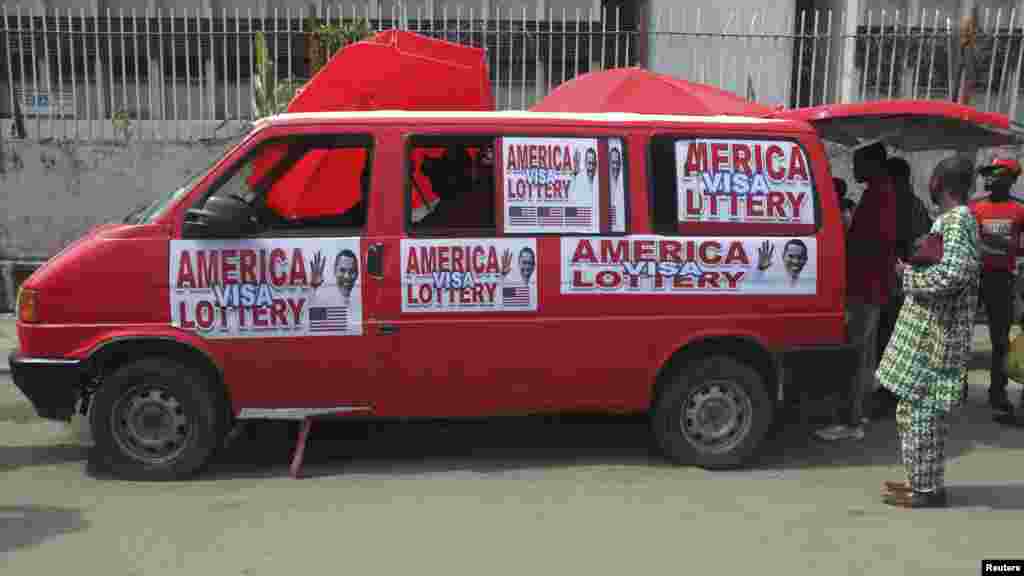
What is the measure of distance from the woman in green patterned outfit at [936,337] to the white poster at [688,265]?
0.64m

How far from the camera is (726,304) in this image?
5.27 meters

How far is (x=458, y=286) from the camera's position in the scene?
5070mm

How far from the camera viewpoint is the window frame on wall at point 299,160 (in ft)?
16.4

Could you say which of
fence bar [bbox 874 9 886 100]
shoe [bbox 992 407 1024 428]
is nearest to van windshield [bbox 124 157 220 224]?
shoe [bbox 992 407 1024 428]

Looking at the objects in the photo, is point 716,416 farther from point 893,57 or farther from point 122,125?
point 122,125

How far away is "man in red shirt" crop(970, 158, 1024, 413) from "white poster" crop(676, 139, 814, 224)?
92.4 inches

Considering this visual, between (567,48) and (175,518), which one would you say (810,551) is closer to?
(175,518)

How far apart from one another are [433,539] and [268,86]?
7604 millimetres

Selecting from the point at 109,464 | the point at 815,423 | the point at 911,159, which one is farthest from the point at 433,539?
the point at 911,159

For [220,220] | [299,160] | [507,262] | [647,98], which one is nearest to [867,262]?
[647,98]

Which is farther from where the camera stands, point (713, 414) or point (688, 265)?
point (713, 414)

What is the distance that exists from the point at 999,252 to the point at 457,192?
4.21m

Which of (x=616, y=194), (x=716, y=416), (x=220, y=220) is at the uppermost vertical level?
(x=616, y=194)

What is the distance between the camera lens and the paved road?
4137 millimetres
